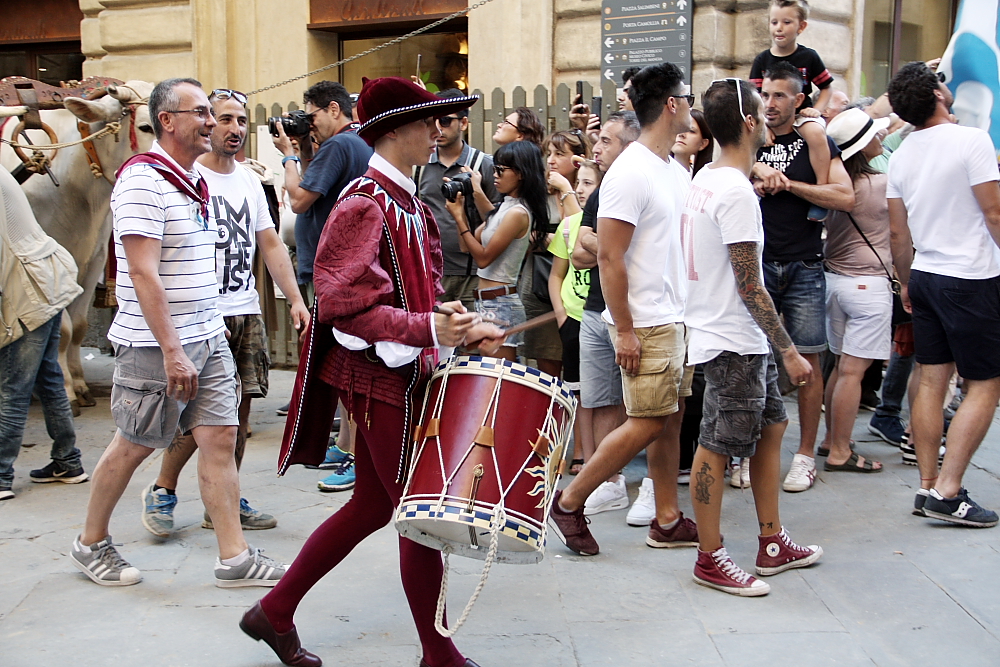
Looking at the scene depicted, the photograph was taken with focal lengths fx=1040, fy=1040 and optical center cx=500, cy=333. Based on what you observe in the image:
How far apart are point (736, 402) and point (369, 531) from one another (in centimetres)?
166

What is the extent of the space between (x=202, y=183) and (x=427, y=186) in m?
2.27

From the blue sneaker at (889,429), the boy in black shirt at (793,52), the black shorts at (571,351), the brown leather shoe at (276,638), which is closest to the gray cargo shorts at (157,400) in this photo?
the brown leather shoe at (276,638)

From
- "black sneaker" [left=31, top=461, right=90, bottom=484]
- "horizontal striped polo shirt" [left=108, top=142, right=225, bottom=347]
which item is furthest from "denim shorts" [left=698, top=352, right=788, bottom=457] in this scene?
"black sneaker" [left=31, top=461, right=90, bottom=484]

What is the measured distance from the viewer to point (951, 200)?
5156mm

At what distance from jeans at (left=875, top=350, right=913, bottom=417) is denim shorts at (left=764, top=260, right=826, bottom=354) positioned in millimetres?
1324

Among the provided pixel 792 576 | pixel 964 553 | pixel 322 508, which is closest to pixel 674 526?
pixel 792 576

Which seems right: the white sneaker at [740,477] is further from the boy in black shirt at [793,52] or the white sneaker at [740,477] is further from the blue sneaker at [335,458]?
the boy in black shirt at [793,52]

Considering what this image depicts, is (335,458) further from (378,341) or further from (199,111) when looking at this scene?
(378,341)

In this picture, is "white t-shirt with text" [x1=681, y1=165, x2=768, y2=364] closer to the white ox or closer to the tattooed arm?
the tattooed arm

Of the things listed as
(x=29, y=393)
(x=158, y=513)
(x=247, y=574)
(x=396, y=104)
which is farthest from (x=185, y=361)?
(x=29, y=393)

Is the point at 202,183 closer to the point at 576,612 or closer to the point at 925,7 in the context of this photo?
the point at 576,612

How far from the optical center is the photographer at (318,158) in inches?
235

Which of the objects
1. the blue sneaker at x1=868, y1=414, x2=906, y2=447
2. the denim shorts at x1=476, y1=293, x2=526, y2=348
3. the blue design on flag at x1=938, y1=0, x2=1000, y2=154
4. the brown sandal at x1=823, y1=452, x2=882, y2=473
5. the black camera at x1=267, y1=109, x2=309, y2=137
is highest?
the blue design on flag at x1=938, y1=0, x2=1000, y2=154

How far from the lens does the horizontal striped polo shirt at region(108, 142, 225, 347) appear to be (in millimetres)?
4113
